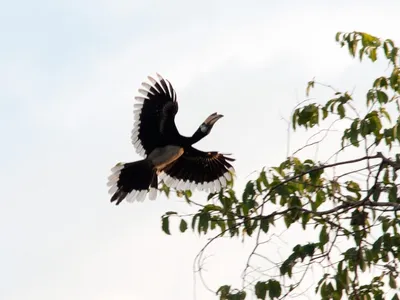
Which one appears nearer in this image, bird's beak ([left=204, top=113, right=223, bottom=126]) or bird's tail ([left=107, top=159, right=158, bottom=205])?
bird's tail ([left=107, top=159, right=158, bottom=205])

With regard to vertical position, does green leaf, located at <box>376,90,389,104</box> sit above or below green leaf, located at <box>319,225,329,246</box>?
above

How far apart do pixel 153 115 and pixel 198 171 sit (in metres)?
0.59

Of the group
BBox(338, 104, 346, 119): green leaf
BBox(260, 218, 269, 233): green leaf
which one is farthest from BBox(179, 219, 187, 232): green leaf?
BBox(338, 104, 346, 119): green leaf

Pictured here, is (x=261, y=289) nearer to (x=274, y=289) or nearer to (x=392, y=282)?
(x=274, y=289)

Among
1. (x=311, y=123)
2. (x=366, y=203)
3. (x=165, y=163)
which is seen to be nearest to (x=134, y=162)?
(x=165, y=163)

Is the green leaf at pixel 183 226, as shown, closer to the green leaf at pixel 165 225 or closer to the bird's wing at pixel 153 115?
the green leaf at pixel 165 225

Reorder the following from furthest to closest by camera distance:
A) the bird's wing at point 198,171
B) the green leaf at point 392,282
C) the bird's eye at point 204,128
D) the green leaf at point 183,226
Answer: the bird's eye at point 204,128, the bird's wing at point 198,171, the green leaf at point 183,226, the green leaf at point 392,282

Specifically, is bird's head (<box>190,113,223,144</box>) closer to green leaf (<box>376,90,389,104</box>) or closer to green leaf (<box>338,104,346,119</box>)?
green leaf (<box>338,104,346,119</box>)

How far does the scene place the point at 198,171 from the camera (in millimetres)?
7777

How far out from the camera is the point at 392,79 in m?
4.70

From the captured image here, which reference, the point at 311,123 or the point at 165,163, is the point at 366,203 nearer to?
the point at 311,123

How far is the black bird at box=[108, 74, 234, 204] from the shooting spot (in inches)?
299

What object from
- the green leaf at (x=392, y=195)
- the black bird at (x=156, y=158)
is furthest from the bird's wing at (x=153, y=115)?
the green leaf at (x=392, y=195)

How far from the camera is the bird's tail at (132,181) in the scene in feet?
24.9
